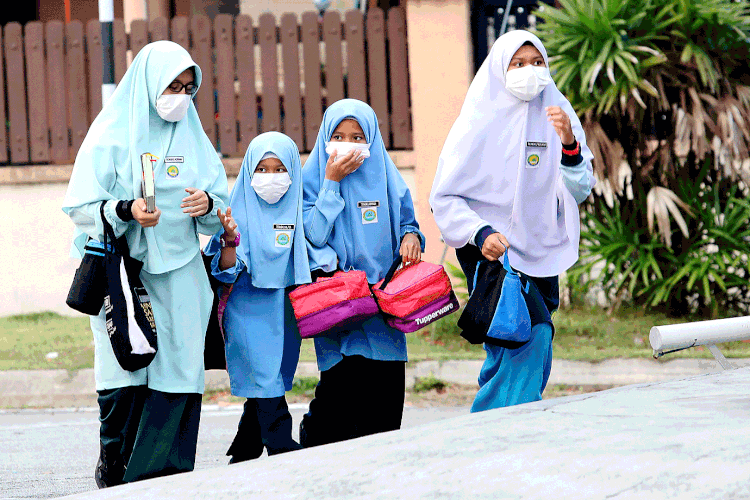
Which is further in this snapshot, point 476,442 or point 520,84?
point 520,84

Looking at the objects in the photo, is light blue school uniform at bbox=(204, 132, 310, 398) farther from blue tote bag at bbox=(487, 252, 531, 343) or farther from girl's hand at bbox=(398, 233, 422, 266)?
blue tote bag at bbox=(487, 252, 531, 343)

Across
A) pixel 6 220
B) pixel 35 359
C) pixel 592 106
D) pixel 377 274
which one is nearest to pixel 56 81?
pixel 6 220

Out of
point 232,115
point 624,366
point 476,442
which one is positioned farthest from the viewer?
point 232,115

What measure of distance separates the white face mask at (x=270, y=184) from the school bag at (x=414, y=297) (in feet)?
1.78

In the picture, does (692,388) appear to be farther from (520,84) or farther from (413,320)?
(520,84)

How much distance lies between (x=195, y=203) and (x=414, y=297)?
0.93 meters

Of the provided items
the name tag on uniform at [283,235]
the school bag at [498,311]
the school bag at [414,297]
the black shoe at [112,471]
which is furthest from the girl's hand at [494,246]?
the black shoe at [112,471]

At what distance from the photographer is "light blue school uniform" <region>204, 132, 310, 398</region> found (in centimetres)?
430

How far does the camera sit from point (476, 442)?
3.10m

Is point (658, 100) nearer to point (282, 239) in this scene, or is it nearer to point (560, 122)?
→ point (560, 122)

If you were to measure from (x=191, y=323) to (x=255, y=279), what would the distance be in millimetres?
403

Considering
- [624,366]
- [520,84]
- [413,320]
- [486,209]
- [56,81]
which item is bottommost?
[624,366]

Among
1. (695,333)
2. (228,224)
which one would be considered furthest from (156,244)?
(695,333)

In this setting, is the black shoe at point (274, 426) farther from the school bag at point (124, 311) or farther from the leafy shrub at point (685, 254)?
the leafy shrub at point (685, 254)
